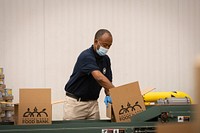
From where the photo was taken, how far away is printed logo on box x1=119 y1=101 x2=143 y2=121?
2990 millimetres

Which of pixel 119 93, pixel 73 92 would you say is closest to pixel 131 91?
pixel 119 93

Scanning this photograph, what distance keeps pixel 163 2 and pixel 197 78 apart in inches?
222

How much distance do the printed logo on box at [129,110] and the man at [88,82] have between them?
0.75ft

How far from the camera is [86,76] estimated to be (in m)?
3.31

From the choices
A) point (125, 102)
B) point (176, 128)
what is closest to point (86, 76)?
point (125, 102)

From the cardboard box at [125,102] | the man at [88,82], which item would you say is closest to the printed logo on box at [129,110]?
the cardboard box at [125,102]

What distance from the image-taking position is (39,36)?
5953 mm

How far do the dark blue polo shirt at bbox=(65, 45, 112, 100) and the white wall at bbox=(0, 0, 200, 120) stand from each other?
2621mm

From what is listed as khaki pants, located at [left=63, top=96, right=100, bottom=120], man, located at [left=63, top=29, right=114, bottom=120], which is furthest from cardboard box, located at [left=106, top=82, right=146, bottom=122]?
khaki pants, located at [left=63, top=96, right=100, bottom=120]

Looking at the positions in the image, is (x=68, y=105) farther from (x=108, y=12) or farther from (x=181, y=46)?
(x=181, y=46)

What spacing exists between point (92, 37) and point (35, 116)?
310 cm

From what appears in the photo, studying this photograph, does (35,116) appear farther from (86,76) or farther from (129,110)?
(129,110)

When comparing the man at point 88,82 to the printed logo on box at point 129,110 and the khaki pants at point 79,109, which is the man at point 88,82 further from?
the printed logo on box at point 129,110

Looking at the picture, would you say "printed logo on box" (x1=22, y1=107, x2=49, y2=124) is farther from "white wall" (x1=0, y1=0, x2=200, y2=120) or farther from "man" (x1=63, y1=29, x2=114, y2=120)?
"white wall" (x1=0, y1=0, x2=200, y2=120)
